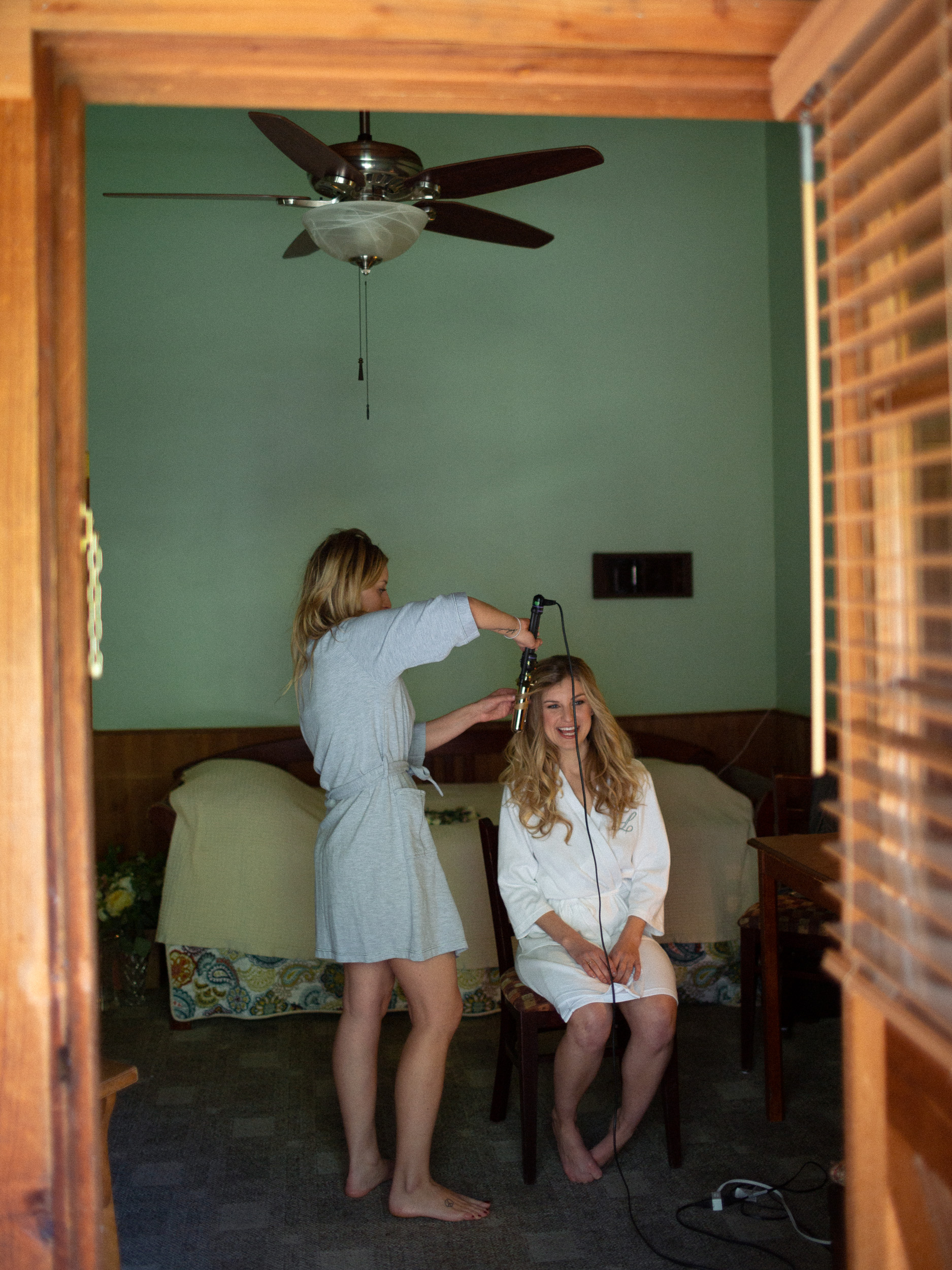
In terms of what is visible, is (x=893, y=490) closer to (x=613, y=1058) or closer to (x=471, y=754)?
(x=613, y=1058)

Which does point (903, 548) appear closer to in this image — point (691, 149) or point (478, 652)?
point (478, 652)

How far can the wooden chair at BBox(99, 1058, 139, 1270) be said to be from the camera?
1.77m

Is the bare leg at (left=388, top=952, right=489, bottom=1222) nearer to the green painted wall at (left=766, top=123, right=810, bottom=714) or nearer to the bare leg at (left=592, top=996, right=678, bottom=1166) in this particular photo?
the bare leg at (left=592, top=996, right=678, bottom=1166)

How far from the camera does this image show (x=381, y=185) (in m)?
2.62

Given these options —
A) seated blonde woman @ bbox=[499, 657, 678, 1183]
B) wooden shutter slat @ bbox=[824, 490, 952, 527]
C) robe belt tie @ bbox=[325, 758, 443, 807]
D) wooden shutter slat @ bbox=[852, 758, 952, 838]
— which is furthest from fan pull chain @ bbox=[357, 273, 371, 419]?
wooden shutter slat @ bbox=[852, 758, 952, 838]

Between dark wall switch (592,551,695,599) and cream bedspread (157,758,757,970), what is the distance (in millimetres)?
1217

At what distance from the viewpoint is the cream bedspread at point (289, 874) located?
347 centimetres

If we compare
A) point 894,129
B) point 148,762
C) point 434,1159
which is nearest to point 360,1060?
point 434,1159

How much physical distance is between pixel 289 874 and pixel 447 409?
208 centimetres

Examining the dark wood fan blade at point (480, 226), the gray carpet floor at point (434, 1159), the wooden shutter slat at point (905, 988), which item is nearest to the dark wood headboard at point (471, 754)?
the gray carpet floor at point (434, 1159)

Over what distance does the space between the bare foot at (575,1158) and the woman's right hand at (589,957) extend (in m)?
0.36

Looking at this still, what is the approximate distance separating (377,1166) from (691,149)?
4.17 metres

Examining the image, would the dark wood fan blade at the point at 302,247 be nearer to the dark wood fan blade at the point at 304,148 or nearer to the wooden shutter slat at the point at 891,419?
the dark wood fan blade at the point at 304,148

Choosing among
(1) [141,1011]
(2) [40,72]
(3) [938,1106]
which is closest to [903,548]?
(3) [938,1106]
